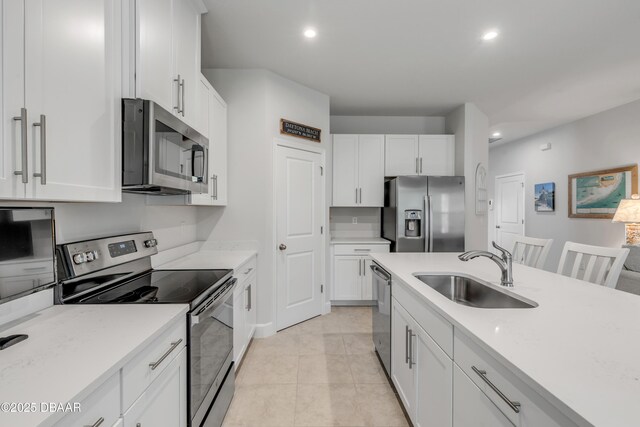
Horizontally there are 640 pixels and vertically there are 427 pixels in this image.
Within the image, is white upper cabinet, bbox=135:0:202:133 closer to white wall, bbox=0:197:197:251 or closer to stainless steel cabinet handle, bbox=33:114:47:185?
stainless steel cabinet handle, bbox=33:114:47:185

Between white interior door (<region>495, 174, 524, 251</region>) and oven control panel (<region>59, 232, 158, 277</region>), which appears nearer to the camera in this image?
oven control panel (<region>59, 232, 158, 277</region>)

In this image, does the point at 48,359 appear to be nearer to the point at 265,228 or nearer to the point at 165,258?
the point at 165,258

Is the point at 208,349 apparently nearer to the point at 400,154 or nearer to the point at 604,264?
the point at 604,264

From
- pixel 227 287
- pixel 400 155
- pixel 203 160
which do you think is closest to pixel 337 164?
pixel 400 155

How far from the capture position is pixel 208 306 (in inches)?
58.1

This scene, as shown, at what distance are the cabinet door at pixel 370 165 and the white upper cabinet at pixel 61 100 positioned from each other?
311cm

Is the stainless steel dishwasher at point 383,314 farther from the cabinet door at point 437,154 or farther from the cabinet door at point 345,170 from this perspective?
the cabinet door at point 437,154

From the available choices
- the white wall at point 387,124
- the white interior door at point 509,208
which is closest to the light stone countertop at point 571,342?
the white wall at point 387,124

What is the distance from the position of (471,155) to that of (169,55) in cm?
363

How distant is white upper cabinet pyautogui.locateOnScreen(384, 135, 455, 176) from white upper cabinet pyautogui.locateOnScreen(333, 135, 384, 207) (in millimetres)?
140

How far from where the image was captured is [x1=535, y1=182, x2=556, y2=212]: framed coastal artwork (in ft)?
17.1

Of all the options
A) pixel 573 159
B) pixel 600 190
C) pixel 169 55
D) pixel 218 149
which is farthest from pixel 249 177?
pixel 573 159

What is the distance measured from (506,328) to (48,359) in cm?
138

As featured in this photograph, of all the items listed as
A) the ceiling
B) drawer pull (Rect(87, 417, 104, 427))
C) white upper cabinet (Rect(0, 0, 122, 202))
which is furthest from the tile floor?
the ceiling
